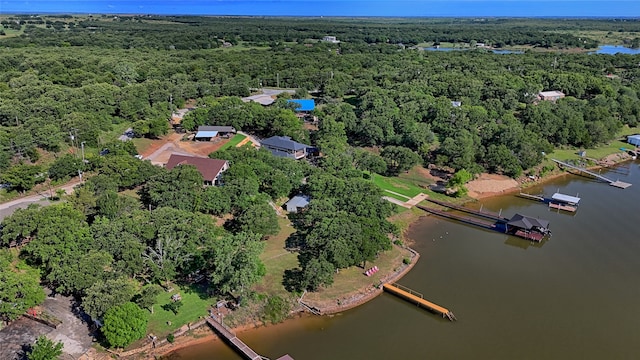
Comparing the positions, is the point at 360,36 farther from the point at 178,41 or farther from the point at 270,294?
the point at 270,294

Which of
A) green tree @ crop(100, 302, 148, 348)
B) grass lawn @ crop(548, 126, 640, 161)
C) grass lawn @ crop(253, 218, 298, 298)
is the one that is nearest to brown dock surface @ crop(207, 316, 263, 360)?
grass lawn @ crop(253, 218, 298, 298)

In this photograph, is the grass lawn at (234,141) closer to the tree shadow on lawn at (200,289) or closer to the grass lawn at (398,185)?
the grass lawn at (398,185)

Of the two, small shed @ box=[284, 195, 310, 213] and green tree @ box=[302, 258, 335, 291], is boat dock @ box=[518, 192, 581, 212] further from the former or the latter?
green tree @ box=[302, 258, 335, 291]

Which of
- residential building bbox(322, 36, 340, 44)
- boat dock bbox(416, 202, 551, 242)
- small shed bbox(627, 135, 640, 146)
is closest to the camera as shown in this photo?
boat dock bbox(416, 202, 551, 242)

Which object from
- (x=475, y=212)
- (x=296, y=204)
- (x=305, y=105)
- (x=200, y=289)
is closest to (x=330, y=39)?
(x=305, y=105)

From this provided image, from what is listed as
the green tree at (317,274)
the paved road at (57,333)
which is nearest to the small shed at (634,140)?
the green tree at (317,274)

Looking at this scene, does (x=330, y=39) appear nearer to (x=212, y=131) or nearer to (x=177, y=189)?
(x=212, y=131)

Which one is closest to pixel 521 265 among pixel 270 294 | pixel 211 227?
pixel 270 294
